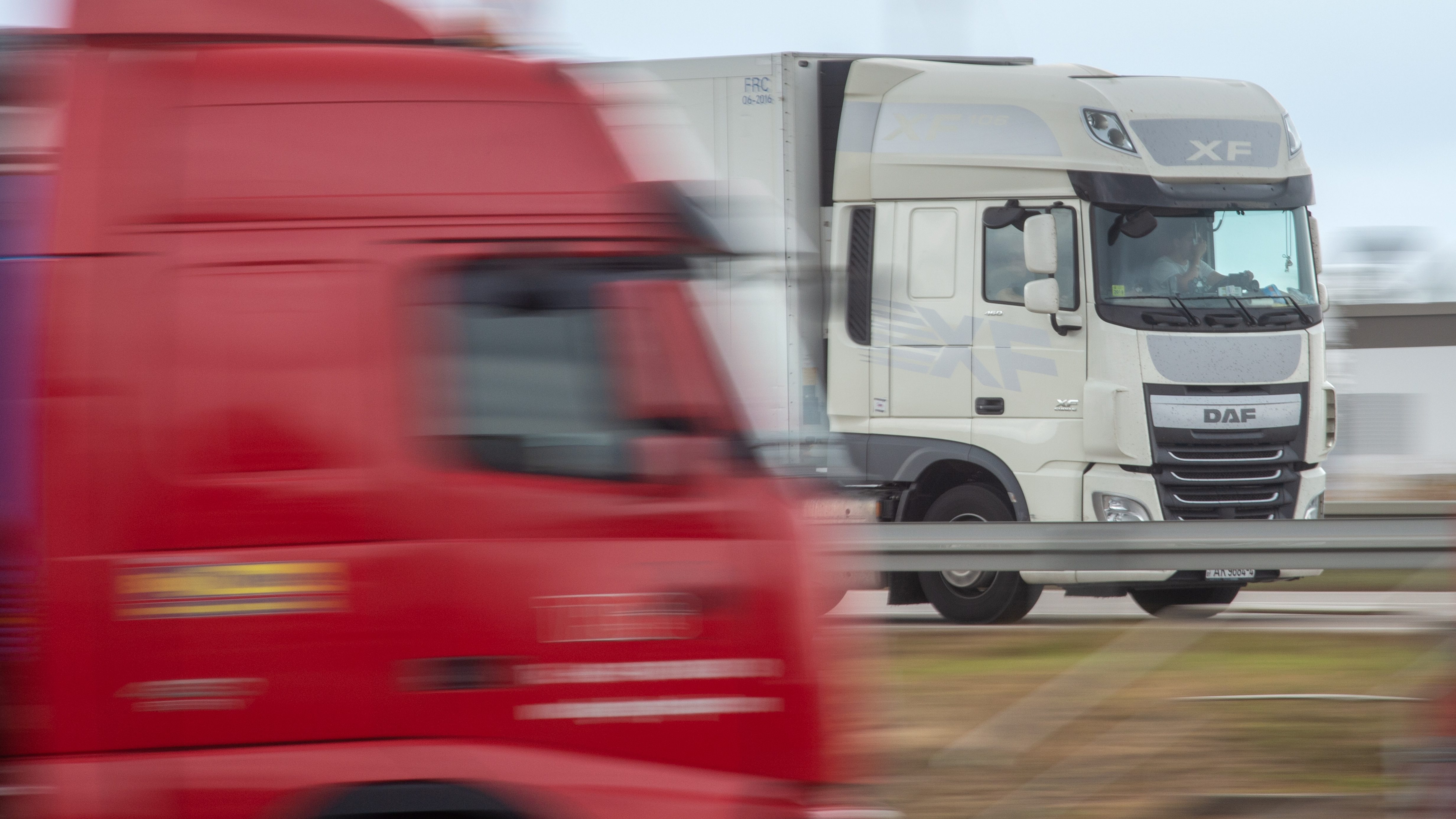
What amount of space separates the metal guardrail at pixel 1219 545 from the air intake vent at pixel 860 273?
3.35 ft

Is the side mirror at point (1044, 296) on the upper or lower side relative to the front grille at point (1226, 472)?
upper

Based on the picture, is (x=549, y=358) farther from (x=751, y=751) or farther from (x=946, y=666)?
(x=946, y=666)

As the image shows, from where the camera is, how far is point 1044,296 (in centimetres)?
1034

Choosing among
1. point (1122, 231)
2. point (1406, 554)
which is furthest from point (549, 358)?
point (1122, 231)

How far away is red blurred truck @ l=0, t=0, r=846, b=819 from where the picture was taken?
3.26 meters

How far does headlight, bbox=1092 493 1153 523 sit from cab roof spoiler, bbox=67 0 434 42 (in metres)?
7.40

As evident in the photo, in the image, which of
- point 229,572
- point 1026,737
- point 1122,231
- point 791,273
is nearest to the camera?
point 229,572

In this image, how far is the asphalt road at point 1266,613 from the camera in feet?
25.8

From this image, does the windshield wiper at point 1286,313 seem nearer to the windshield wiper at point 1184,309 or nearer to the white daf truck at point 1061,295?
the white daf truck at point 1061,295

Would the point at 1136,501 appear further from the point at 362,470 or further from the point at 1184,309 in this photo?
the point at 362,470

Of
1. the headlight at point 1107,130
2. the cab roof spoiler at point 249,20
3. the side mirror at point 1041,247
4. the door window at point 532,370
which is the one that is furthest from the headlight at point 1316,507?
the cab roof spoiler at point 249,20

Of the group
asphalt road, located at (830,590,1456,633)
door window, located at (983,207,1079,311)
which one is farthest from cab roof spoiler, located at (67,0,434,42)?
door window, located at (983,207,1079,311)

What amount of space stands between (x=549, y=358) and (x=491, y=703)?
2.39 feet

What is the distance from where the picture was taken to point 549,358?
137 inches
